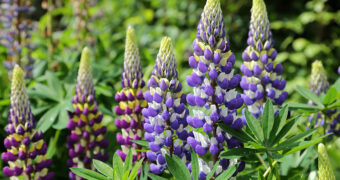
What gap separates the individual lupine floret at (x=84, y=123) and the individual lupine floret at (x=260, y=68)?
0.79 m

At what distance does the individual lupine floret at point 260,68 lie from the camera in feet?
6.40

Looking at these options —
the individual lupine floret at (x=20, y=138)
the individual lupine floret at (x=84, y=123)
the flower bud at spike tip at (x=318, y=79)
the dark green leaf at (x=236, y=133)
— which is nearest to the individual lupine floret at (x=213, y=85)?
the dark green leaf at (x=236, y=133)

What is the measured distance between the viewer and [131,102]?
2055 millimetres

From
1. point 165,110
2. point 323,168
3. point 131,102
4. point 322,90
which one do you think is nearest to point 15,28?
point 131,102

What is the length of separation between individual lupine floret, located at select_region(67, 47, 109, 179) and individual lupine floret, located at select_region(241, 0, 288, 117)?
795 millimetres

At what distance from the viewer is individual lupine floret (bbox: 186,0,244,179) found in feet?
5.27

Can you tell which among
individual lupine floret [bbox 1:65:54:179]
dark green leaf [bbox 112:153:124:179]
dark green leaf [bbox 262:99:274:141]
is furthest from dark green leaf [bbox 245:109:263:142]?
individual lupine floret [bbox 1:65:54:179]

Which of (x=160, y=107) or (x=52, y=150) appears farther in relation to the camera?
(x=52, y=150)

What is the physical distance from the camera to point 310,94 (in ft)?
6.78

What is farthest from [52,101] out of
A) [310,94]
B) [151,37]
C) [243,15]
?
[243,15]

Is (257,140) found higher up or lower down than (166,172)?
higher up

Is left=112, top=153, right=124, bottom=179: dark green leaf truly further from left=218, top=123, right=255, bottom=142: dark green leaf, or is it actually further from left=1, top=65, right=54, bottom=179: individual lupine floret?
left=1, top=65, right=54, bottom=179: individual lupine floret

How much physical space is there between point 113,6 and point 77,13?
1793 mm

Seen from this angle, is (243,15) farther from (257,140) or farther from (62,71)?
(257,140)
